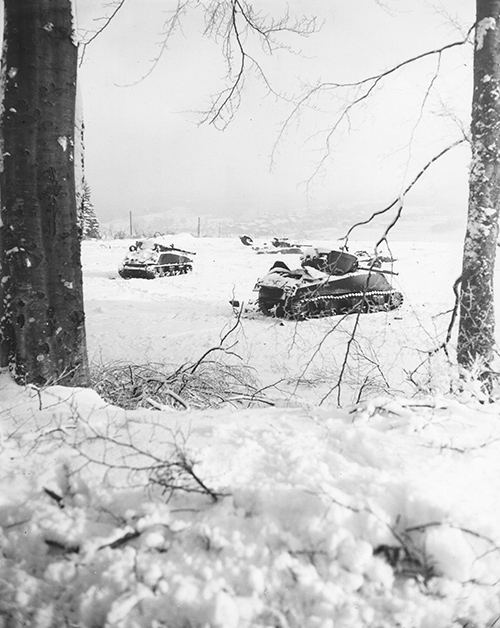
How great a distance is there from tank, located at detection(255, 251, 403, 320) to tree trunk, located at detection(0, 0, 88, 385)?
26.3 feet

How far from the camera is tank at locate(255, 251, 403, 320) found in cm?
1112

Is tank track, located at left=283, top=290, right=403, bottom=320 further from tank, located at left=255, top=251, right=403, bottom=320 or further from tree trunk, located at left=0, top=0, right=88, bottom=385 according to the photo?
tree trunk, located at left=0, top=0, right=88, bottom=385

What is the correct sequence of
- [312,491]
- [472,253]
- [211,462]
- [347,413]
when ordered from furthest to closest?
[472,253]
[347,413]
[211,462]
[312,491]

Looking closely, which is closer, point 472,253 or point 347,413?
point 347,413

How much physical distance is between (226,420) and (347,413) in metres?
0.53

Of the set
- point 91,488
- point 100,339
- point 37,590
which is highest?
point 91,488

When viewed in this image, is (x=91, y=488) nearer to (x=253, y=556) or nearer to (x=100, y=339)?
(x=253, y=556)

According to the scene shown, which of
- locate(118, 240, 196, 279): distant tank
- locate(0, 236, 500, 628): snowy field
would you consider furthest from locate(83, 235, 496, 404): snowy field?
locate(0, 236, 500, 628): snowy field

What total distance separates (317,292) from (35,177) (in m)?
8.56

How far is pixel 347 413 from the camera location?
1.94 m

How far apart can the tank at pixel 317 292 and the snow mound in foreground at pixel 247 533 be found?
29.7 ft

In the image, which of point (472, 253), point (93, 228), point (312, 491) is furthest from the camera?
point (93, 228)

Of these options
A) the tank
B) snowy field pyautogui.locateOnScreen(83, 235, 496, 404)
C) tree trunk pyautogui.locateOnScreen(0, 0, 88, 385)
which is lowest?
snowy field pyautogui.locateOnScreen(83, 235, 496, 404)

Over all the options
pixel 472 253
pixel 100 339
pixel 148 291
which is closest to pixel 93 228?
pixel 148 291
